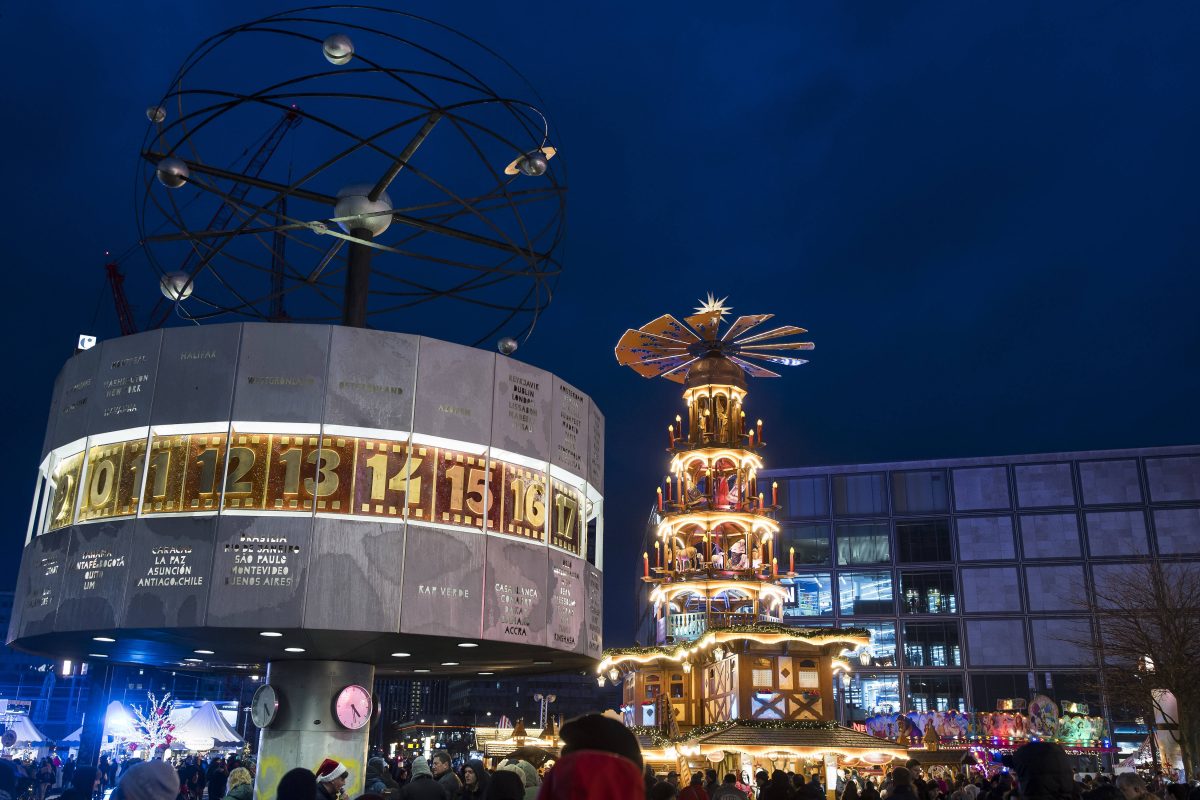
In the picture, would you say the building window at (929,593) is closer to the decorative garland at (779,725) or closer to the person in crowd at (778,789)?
the decorative garland at (779,725)

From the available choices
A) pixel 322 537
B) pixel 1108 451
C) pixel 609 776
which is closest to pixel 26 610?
pixel 322 537

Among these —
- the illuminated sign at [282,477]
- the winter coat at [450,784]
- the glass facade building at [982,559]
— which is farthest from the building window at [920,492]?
the winter coat at [450,784]

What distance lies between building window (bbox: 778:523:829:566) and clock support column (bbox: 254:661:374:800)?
256 ft

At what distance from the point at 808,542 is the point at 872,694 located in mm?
14868

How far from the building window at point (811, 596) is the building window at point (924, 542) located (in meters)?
7.24

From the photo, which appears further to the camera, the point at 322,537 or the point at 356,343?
the point at 356,343

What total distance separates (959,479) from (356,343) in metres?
82.9

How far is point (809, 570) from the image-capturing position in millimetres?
93750

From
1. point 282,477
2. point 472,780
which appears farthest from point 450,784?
point 282,477

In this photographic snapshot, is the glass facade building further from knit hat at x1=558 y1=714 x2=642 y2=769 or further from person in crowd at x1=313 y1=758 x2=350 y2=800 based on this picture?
knit hat at x1=558 y1=714 x2=642 y2=769

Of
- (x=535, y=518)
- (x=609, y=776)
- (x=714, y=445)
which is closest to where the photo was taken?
(x=609, y=776)

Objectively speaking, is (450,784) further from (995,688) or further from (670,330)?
(995,688)

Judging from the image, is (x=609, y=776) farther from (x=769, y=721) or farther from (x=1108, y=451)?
(x=1108, y=451)

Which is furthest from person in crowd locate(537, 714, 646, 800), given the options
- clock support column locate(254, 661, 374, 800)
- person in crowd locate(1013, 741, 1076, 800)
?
clock support column locate(254, 661, 374, 800)
